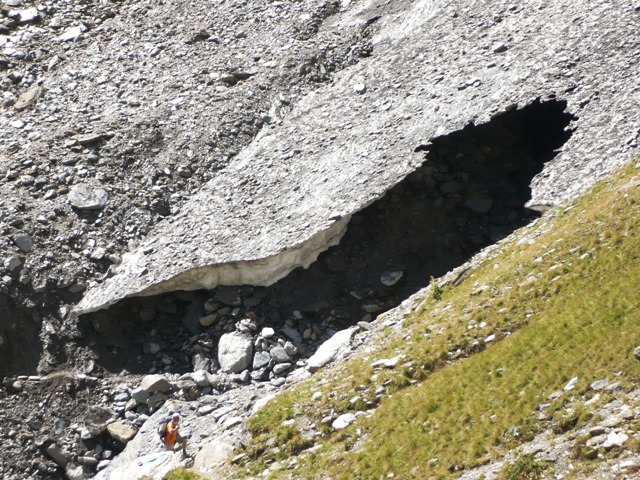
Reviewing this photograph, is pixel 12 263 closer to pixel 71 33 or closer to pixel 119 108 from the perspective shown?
pixel 119 108

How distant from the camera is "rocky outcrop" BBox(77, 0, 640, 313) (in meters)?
27.8

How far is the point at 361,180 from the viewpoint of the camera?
2873 centimetres

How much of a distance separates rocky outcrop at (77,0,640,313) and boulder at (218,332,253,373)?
80.2 inches

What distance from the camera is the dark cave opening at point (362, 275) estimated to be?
2781cm

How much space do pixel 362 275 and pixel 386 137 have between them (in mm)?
4881

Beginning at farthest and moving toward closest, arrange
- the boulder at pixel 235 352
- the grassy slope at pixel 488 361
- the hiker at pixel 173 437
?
the boulder at pixel 235 352, the hiker at pixel 173 437, the grassy slope at pixel 488 361

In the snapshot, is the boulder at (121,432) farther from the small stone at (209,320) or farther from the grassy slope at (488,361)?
the grassy slope at (488,361)

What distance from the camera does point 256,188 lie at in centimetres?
3070

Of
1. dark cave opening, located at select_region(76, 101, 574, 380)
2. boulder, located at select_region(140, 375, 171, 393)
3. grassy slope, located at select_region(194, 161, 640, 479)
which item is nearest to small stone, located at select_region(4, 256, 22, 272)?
dark cave opening, located at select_region(76, 101, 574, 380)

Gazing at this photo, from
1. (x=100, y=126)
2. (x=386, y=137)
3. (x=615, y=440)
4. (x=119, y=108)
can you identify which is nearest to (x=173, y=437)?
(x=615, y=440)

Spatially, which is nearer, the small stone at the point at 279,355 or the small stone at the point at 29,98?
the small stone at the point at 279,355

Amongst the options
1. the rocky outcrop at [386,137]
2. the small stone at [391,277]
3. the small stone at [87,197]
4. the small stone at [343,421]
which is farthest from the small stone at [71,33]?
the small stone at [343,421]

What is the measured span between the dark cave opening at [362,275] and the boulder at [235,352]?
36cm

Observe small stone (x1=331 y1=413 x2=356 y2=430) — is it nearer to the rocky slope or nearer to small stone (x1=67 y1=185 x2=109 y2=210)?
the rocky slope
